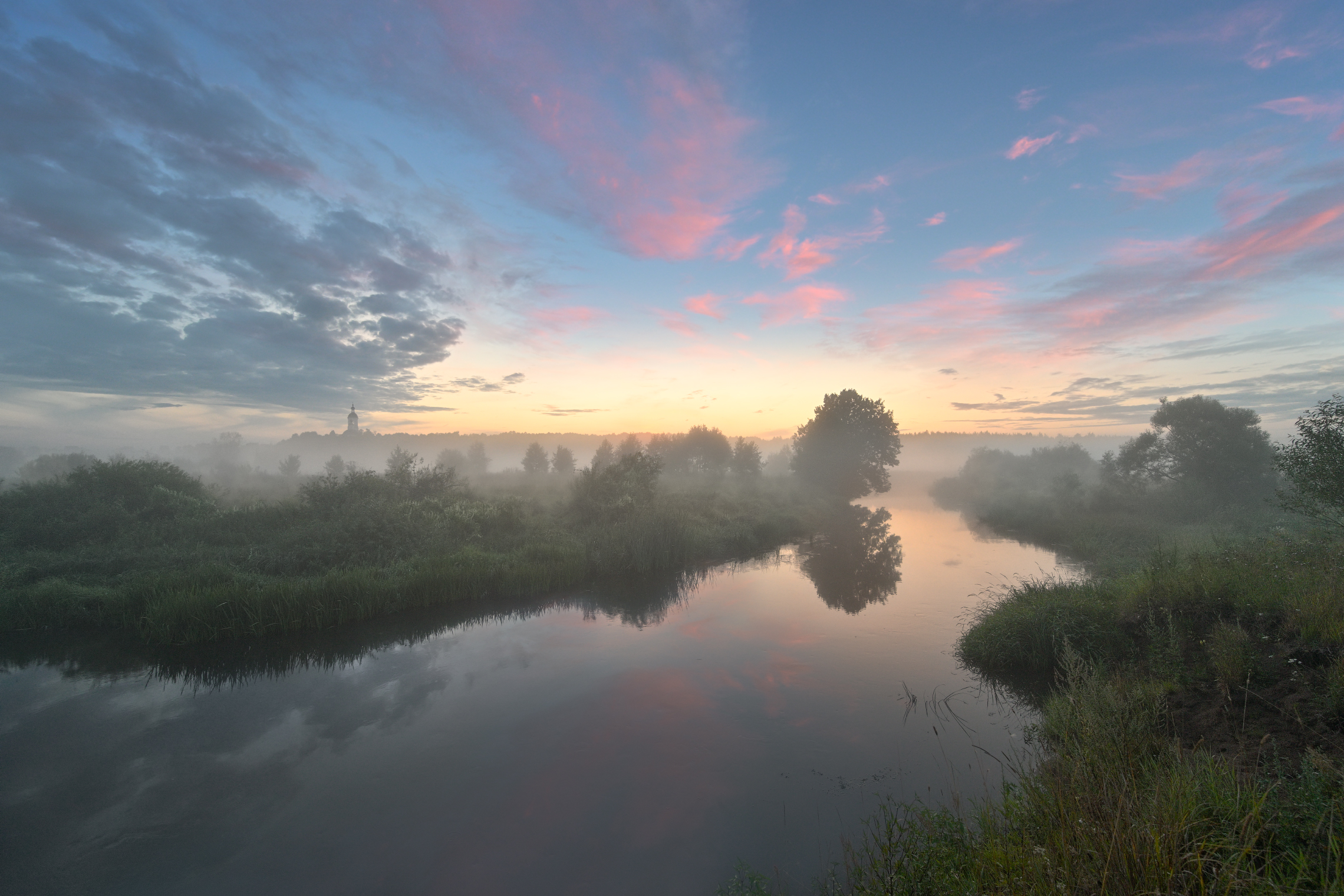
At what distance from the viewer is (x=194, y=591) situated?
40.2 ft

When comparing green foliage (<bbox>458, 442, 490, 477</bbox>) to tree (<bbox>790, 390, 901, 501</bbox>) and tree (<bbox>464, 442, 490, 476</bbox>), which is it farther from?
tree (<bbox>790, 390, 901, 501</bbox>)

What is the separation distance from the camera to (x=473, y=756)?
8039mm

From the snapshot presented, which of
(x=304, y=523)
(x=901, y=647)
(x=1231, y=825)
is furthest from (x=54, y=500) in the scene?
(x=1231, y=825)

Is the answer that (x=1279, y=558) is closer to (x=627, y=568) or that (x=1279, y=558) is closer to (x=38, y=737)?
(x=627, y=568)

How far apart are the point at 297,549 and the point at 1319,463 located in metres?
26.1

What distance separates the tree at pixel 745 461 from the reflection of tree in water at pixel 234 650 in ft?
153

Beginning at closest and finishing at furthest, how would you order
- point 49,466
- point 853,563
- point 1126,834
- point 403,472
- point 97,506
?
point 1126,834, point 97,506, point 853,563, point 403,472, point 49,466

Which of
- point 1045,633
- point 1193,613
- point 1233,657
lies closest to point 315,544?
point 1045,633

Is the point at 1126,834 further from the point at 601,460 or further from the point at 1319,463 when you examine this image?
the point at 601,460

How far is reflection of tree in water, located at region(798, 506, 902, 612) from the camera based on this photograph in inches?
690

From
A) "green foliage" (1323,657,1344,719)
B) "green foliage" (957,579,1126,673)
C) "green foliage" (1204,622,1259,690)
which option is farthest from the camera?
"green foliage" (957,579,1126,673)

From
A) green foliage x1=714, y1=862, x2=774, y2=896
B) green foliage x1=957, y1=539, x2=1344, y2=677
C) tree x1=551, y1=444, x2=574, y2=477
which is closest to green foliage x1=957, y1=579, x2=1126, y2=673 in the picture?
green foliage x1=957, y1=539, x2=1344, y2=677

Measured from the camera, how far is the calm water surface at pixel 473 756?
5.91m

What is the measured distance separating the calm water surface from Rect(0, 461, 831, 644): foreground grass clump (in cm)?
123
